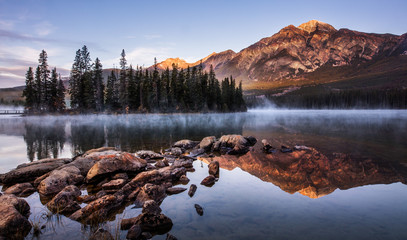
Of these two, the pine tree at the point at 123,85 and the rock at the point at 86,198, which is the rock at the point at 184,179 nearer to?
the rock at the point at 86,198

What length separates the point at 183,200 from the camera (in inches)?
312

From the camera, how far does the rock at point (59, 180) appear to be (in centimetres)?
841

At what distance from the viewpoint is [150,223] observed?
5.99 meters

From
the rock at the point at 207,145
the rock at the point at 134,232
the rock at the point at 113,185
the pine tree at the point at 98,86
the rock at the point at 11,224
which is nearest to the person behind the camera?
the rock at the point at 11,224

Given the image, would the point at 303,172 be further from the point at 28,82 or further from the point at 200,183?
the point at 28,82

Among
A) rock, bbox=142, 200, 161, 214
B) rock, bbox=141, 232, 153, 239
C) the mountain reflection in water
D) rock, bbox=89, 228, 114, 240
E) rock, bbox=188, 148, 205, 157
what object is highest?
rock, bbox=142, 200, 161, 214

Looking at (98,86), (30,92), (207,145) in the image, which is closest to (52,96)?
(30,92)

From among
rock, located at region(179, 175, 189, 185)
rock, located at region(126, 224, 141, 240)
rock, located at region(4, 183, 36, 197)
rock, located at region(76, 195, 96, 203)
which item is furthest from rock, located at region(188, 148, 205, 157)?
rock, located at region(126, 224, 141, 240)

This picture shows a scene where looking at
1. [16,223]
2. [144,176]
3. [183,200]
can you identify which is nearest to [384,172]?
[183,200]

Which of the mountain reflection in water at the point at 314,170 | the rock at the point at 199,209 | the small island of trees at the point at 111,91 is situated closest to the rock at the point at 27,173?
the rock at the point at 199,209

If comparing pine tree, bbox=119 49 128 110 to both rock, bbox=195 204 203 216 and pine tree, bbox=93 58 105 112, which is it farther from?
rock, bbox=195 204 203 216

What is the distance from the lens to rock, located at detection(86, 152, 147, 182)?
9727 mm

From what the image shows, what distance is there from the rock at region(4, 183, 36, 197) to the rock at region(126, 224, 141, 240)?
5792mm

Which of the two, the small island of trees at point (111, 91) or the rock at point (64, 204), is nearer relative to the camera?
the rock at point (64, 204)
